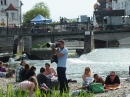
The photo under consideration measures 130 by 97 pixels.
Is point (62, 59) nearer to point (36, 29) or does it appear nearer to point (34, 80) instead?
point (34, 80)

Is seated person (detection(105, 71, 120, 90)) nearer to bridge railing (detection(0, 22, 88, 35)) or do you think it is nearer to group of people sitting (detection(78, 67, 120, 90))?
group of people sitting (detection(78, 67, 120, 90))

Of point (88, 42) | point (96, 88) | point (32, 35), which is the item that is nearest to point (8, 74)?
point (96, 88)

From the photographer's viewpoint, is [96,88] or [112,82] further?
[112,82]

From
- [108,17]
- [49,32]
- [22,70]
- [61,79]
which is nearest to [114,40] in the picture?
[49,32]

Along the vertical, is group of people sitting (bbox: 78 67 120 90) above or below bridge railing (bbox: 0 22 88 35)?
below

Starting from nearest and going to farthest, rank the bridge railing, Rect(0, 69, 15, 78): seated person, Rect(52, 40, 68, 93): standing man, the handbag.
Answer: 1. Rect(52, 40, 68, 93): standing man
2. the handbag
3. Rect(0, 69, 15, 78): seated person
4. the bridge railing

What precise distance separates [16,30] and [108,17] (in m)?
30.3

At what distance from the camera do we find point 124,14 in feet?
287

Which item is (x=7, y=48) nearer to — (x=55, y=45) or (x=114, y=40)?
(x=114, y=40)

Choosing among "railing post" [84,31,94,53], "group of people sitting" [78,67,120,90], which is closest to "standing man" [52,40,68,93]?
"group of people sitting" [78,67,120,90]

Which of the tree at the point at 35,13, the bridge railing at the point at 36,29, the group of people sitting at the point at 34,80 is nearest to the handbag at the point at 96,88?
the group of people sitting at the point at 34,80

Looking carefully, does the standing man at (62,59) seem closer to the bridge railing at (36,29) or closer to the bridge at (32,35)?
the bridge at (32,35)

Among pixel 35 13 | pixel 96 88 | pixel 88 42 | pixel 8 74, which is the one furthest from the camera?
pixel 35 13

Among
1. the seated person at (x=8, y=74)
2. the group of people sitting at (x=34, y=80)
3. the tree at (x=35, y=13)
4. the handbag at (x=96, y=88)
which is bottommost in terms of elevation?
the seated person at (x=8, y=74)
